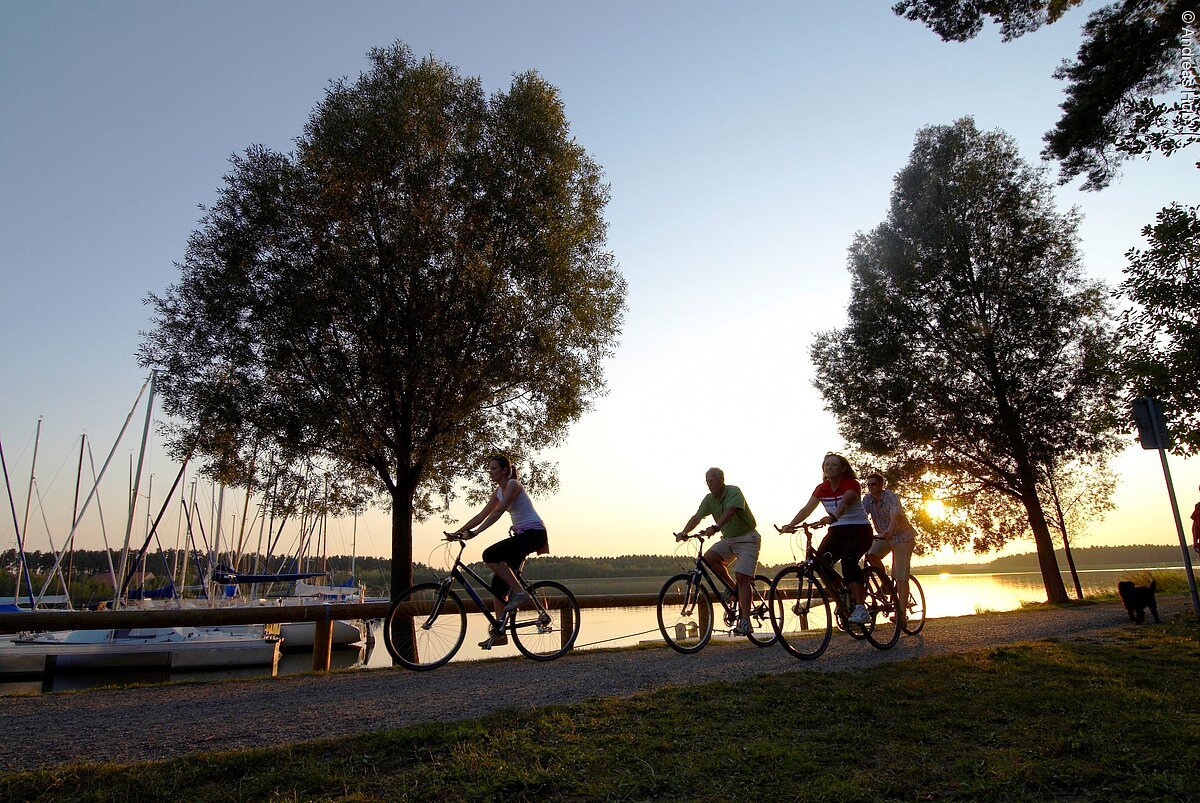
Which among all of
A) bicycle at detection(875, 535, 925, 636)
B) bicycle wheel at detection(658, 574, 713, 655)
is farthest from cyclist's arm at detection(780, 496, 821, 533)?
bicycle at detection(875, 535, 925, 636)

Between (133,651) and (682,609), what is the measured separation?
2729cm

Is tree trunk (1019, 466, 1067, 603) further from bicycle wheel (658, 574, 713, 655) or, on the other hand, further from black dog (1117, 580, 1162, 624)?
bicycle wheel (658, 574, 713, 655)

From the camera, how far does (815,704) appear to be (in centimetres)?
544

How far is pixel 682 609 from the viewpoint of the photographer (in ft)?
28.9

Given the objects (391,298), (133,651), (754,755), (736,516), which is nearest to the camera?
(754,755)

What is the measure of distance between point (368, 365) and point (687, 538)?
26.3ft

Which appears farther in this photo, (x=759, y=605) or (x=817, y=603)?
(x=759, y=605)

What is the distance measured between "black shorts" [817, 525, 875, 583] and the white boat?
93.0 feet

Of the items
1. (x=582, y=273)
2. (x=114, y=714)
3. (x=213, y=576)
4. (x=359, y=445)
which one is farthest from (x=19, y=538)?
(x=114, y=714)

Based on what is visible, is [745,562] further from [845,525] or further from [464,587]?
[464,587]

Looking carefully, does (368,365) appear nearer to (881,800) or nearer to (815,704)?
(815,704)

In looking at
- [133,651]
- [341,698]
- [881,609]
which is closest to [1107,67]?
[881,609]

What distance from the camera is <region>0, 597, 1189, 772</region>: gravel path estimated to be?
4910 mm

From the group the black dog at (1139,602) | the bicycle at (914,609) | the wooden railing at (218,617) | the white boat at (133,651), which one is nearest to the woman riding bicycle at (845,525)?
the bicycle at (914,609)
